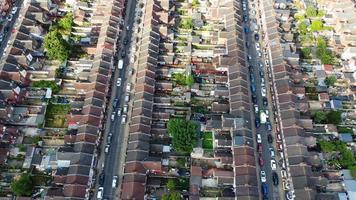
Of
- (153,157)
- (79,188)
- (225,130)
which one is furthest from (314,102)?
(79,188)

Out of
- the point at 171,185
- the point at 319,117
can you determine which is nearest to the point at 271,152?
the point at 319,117

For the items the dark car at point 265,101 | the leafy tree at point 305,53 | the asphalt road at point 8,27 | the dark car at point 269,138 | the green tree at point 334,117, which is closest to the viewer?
the dark car at point 269,138

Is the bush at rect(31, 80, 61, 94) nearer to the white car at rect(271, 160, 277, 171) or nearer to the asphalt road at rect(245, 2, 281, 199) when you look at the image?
the asphalt road at rect(245, 2, 281, 199)

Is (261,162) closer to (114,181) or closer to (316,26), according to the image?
(114,181)

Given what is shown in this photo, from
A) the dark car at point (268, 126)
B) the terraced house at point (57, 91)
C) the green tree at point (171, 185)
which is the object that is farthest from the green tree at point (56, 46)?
the dark car at point (268, 126)

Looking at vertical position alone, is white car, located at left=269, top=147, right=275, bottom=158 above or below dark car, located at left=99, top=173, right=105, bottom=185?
above

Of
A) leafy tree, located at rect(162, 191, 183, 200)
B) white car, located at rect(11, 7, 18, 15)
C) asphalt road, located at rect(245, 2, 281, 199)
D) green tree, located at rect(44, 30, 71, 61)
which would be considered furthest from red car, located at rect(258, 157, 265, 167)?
white car, located at rect(11, 7, 18, 15)

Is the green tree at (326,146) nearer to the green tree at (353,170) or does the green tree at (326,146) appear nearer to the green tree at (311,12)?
the green tree at (353,170)
